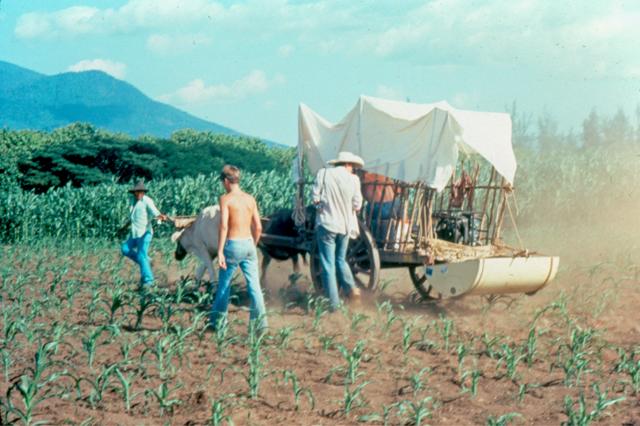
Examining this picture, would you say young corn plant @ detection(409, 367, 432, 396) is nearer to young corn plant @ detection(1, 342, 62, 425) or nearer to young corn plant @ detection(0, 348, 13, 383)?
young corn plant @ detection(1, 342, 62, 425)

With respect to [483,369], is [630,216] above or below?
above

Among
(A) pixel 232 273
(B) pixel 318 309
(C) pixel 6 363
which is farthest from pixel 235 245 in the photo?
(C) pixel 6 363

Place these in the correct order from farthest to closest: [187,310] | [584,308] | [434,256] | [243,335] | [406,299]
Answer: [406,299], [584,308], [434,256], [187,310], [243,335]

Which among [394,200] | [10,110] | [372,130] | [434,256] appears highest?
[10,110]

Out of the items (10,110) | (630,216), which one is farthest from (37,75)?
(630,216)

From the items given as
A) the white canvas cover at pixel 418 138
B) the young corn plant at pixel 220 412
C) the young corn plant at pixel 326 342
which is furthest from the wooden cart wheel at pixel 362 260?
the young corn plant at pixel 220 412

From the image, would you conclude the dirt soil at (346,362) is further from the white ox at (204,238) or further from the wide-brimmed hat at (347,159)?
the wide-brimmed hat at (347,159)

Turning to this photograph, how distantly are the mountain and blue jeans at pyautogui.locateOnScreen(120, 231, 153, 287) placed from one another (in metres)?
134

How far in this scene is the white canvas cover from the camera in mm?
9867

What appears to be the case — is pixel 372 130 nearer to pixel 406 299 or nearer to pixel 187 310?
pixel 406 299

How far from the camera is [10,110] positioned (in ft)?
505

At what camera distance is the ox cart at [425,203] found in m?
9.65

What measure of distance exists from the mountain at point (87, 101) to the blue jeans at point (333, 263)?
13596 cm

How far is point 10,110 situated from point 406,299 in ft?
511
